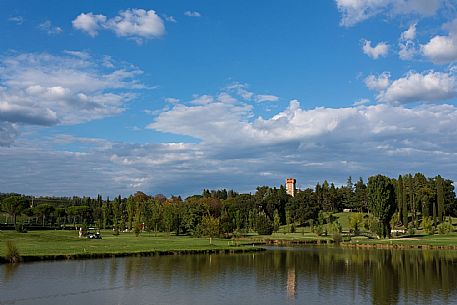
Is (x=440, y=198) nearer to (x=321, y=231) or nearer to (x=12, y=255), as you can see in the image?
(x=321, y=231)

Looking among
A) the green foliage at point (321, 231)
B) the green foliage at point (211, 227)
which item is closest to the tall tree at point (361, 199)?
the green foliage at point (321, 231)

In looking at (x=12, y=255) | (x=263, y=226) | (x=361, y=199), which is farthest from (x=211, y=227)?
(x=361, y=199)

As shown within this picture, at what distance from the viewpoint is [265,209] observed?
155375 mm

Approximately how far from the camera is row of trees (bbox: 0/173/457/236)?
346 feet

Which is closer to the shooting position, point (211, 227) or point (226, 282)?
point (226, 282)

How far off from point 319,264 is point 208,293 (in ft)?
82.7

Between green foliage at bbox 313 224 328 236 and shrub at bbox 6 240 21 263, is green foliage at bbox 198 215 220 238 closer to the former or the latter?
green foliage at bbox 313 224 328 236

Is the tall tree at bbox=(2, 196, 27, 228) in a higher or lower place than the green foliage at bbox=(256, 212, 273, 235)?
higher

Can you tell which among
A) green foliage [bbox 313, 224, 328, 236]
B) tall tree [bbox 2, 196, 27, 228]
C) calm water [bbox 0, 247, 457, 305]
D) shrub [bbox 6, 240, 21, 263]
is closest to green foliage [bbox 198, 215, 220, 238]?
green foliage [bbox 313, 224, 328, 236]

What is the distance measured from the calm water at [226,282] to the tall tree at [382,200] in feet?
143

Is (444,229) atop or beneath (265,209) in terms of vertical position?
beneath

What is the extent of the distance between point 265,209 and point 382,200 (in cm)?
5672

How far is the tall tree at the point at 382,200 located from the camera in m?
103

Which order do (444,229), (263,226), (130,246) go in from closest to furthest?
(130,246) → (444,229) → (263,226)
